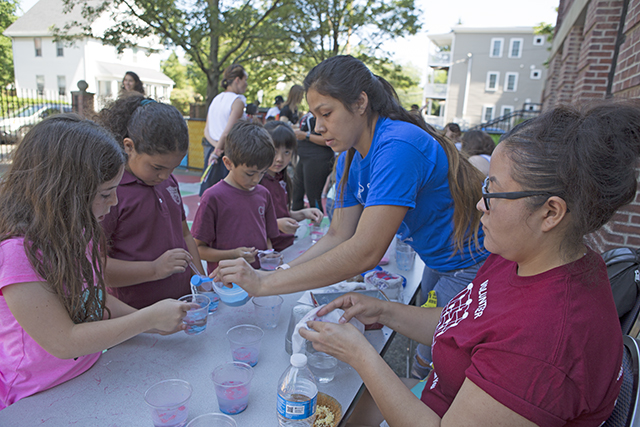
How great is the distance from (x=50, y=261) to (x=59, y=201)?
0.21 metres

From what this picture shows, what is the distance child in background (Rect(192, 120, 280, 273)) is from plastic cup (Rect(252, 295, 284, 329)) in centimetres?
77

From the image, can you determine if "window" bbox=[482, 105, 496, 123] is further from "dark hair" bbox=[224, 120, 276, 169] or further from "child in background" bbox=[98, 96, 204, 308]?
"child in background" bbox=[98, 96, 204, 308]

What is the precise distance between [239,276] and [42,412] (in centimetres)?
80

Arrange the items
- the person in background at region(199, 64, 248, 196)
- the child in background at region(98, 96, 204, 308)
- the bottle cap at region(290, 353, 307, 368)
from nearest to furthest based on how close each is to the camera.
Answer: the bottle cap at region(290, 353, 307, 368) → the child in background at region(98, 96, 204, 308) → the person in background at region(199, 64, 248, 196)

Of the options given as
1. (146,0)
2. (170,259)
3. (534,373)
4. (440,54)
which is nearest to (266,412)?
(534,373)

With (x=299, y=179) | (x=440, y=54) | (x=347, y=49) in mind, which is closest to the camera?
(x=299, y=179)

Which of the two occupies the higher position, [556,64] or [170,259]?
[556,64]

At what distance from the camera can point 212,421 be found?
1.21m

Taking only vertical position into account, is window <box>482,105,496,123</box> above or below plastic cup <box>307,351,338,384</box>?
above

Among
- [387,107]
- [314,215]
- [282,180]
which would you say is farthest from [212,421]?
[282,180]

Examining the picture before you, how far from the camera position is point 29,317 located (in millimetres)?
1264

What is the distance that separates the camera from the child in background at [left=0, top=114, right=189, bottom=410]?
1.28 m

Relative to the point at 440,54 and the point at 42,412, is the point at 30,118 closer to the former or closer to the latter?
the point at 42,412

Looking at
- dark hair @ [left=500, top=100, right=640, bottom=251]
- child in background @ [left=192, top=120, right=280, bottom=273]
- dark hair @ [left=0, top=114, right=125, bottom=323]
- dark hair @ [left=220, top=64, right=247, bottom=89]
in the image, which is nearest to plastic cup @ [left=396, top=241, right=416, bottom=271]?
child in background @ [left=192, top=120, right=280, bottom=273]
